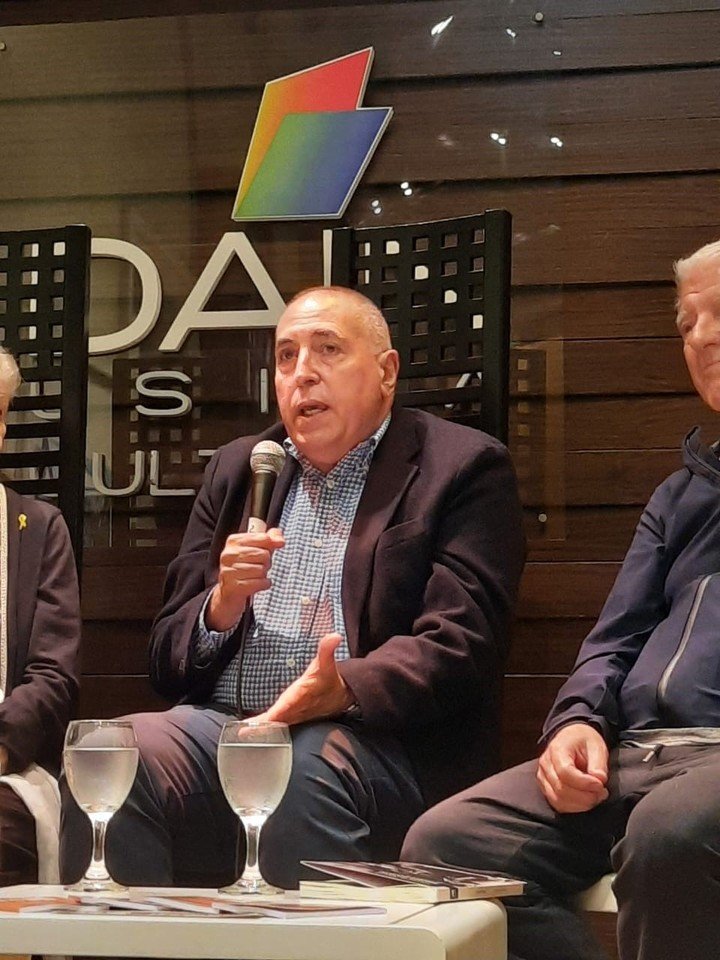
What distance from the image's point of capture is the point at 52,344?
3074 millimetres

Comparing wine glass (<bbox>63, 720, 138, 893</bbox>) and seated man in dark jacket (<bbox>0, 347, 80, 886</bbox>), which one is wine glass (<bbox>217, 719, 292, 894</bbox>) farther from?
seated man in dark jacket (<bbox>0, 347, 80, 886</bbox>)

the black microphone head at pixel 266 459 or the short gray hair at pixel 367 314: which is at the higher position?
the short gray hair at pixel 367 314

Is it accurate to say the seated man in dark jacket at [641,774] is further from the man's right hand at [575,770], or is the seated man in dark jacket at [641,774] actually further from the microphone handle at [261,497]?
the microphone handle at [261,497]

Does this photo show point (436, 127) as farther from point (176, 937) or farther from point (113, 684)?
point (176, 937)

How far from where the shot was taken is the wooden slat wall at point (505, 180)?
123 inches

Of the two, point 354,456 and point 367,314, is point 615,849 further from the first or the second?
point 367,314

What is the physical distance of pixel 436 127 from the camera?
127 inches

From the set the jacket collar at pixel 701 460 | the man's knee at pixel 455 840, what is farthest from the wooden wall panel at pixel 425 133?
the man's knee at pixel 455 840

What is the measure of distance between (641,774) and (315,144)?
1800mm

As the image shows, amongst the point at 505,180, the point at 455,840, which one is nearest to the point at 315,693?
the point at 455,840

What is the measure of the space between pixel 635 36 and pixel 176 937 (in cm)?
247

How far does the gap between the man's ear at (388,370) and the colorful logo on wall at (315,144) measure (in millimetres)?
663

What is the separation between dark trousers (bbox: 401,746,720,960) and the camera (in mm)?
1752

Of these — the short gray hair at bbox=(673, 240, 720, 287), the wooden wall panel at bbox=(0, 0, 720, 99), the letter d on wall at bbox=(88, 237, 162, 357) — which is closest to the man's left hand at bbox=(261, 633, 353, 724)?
the short gray hair at bbox=(673, 240, 720, 287)
